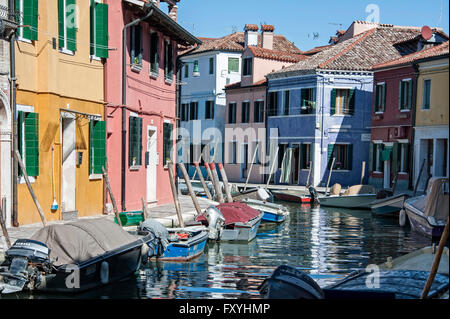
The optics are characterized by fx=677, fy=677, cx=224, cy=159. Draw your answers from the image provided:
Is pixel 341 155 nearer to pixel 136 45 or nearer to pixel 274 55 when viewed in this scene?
pixel 274 55

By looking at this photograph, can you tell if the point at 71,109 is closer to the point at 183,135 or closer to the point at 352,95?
the point at 352,95

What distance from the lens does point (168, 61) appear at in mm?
23469

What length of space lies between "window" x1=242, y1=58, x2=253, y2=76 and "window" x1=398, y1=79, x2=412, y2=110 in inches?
471

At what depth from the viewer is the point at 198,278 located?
12.2 meters

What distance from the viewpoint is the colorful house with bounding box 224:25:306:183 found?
40938 mm

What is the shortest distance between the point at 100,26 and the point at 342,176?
73.3 ft

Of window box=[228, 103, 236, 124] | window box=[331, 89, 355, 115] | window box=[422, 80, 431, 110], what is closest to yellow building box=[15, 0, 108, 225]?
window box=[422, 80, 431, 110]

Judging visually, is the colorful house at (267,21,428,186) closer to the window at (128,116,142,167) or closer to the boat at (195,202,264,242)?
the window at (128,116,142,167)

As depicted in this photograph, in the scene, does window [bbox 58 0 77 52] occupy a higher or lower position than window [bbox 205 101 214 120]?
higher

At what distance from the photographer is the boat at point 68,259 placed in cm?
973

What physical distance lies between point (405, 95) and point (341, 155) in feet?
21.2

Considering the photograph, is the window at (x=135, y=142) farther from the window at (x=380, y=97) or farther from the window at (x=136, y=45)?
the window at (x=380, y=97)
